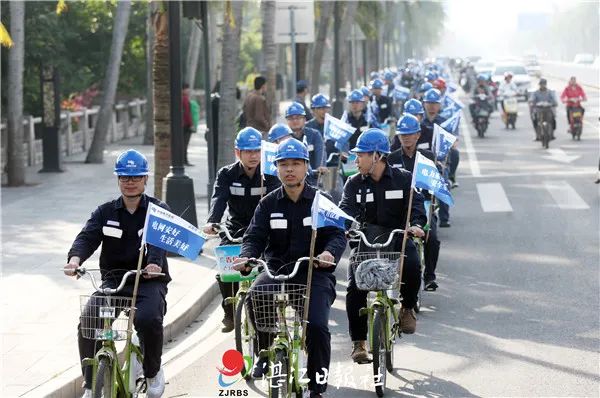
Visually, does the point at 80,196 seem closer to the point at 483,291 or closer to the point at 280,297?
the point at 483,291

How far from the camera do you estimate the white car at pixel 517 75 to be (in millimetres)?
63691

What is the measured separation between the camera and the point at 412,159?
44.9ft

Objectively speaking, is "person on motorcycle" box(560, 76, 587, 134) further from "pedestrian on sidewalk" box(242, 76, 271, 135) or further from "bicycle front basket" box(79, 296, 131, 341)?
"bicycle front basket" box(79, 296, 131, 341)

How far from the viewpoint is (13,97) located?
25125 mm

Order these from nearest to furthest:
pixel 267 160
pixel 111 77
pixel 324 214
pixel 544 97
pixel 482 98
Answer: pixel 324 214 → pixel 267 160 → pixel 111 77 → pixel 544 97 → pixel 482 98

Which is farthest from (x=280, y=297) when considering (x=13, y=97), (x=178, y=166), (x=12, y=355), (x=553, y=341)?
(x=13, y=97)

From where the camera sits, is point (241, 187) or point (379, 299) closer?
point (379, 299)

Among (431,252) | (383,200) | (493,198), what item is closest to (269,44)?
(493,198)

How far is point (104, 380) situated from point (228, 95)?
13.9m

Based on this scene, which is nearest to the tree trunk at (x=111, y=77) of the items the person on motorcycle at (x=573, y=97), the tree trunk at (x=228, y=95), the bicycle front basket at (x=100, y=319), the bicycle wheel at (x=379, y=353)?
the tree trunk at (x=228, y=95)

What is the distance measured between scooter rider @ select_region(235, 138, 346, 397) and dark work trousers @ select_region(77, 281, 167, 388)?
22.4 inches

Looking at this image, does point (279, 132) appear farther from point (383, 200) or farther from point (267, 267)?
point (267, 267)

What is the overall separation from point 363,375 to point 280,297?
2182 millimetres

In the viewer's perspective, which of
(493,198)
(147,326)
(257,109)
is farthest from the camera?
(493,198)
